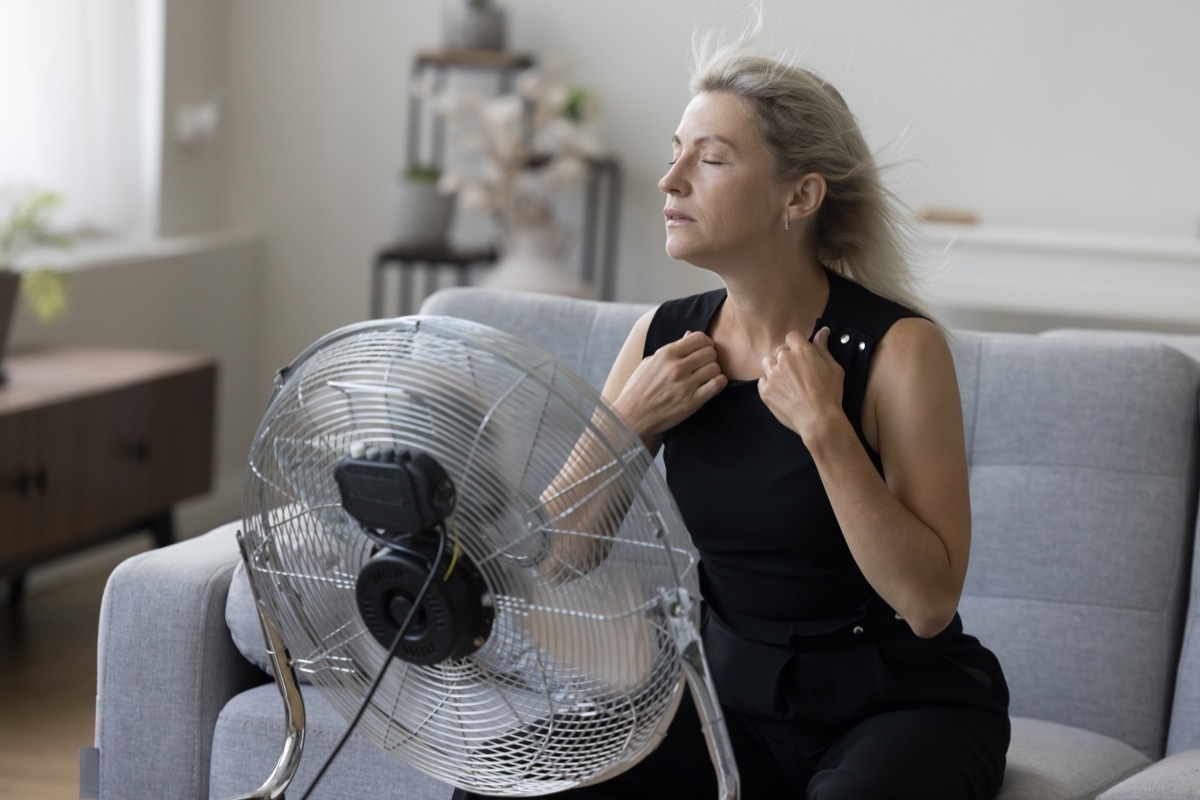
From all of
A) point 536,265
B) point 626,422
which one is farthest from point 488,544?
point 536,265

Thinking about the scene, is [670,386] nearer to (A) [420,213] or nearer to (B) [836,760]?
(B) [836,760]

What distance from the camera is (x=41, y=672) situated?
9.76ft

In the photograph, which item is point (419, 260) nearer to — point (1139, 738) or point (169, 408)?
point (169, 408)

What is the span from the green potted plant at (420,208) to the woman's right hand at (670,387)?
266cm

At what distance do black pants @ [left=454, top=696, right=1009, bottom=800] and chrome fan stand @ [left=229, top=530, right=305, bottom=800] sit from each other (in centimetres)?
19

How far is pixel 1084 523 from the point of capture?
1.88 meters

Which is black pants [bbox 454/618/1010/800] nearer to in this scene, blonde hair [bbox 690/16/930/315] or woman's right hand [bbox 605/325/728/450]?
woman's right hand [bbox 605/325/728/450]

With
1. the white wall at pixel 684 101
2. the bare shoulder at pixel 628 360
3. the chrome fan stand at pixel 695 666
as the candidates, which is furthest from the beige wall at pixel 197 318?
the chrome fan stand at pixel 695 666

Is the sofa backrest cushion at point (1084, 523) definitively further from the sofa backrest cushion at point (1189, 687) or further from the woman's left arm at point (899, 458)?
the woman's left arm at point (899, 458)

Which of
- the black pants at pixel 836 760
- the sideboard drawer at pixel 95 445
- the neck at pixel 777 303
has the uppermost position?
the neck at pixel 777 303

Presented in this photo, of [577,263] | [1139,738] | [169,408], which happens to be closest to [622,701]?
[1139,738]

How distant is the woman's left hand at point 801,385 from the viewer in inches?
54.2

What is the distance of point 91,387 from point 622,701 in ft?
7.43

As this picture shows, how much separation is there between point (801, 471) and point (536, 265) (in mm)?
2612
